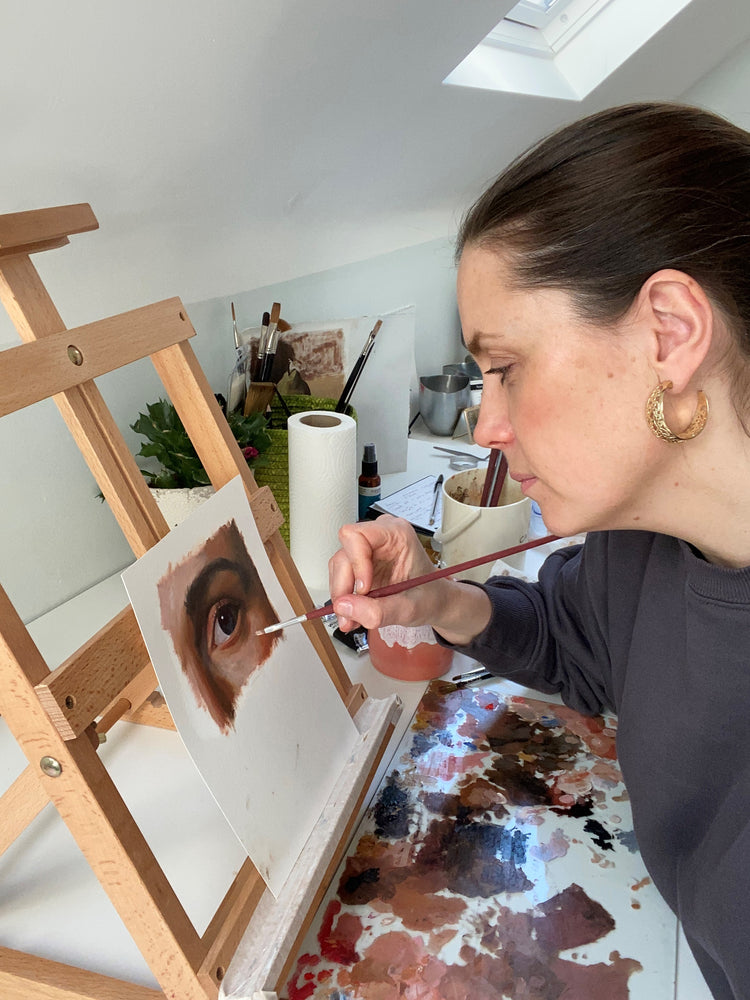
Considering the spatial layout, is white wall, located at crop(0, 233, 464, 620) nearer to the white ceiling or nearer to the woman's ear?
the white ceiling

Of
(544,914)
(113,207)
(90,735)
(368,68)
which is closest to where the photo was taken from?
(90,735)

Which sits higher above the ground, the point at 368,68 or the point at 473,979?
the point at 368,68

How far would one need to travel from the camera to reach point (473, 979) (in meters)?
0.63

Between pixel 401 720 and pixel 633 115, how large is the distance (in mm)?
704

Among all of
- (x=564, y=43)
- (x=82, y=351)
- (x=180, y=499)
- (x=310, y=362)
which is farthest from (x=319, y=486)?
(x=564, y=43)

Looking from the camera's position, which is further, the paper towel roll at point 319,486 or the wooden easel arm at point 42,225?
the paper towel roll at point 319,486

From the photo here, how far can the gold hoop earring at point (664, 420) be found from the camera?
22.6 inches

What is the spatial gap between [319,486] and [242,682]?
1.75ft

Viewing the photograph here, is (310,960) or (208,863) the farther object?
(208,863)

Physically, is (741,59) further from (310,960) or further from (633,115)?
(310,960)

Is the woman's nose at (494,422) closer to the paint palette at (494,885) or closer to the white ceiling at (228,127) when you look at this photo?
the paint palette at (494,885)

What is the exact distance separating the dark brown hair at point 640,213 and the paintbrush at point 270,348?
810mm

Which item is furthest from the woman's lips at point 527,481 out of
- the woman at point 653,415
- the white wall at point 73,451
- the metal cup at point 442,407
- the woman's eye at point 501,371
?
the metal cup at point 442,407

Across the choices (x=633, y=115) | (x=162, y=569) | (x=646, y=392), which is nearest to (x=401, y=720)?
(x=162, y=569)
